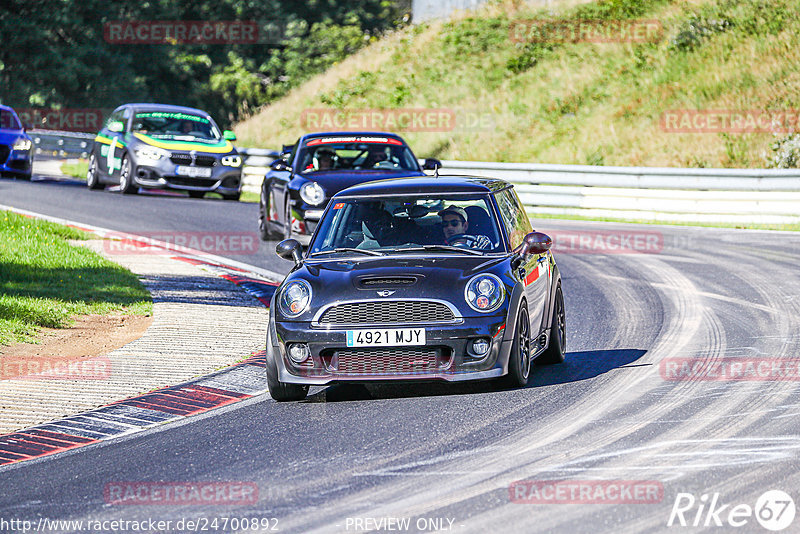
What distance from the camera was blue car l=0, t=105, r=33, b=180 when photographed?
26844mm

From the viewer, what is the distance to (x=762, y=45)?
3080 centimetres

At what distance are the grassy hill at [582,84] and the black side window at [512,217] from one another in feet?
54.7

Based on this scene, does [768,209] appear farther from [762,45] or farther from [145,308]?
[145,308]

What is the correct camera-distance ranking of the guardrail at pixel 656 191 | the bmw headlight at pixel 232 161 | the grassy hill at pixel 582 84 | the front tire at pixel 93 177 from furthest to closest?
the grassy hill at pixel 582 84, the front tire at pixel 93 177, the bmw headlight at pixel 232 161, the guardrail at pixel 656 191

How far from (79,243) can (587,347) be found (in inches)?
344

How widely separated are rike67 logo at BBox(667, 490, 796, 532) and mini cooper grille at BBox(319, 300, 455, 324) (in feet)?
8.95

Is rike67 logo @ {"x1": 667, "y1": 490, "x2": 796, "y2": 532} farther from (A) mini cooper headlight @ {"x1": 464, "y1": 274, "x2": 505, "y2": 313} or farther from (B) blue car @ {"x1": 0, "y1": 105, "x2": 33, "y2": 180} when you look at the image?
(B) blue car @ {"x1": 0, "y1": 105, "x2": 33, "y2": 180}

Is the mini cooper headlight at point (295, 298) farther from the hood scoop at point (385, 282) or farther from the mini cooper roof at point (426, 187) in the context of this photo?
the mini cooper roof at point (426, 187)

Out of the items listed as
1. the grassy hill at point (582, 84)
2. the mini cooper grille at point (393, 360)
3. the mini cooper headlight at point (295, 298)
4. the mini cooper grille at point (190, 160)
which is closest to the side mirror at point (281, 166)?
the mini cooper grille at point (190, 160)

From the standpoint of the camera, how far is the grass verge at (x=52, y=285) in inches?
442

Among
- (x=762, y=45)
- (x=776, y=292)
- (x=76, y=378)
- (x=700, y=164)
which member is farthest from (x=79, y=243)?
(x=762, y=45)

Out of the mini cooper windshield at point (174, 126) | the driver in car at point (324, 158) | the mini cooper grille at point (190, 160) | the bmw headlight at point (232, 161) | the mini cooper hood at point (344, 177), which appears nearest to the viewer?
the mini cooper hood at point (344, 177)

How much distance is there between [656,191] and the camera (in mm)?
22859

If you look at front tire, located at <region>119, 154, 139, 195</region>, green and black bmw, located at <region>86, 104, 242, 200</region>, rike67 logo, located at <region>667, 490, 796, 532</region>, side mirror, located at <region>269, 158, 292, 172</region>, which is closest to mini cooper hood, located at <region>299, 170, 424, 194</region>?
side mirror, located at <region>269, 158, 292, 172</region>
